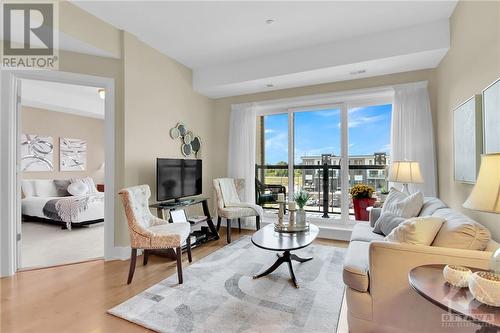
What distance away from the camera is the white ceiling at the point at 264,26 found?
2.69 m

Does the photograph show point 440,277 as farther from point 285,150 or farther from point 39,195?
point 39,195

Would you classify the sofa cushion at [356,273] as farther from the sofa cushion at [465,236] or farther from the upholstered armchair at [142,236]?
the upholstered armchair at [142,236]

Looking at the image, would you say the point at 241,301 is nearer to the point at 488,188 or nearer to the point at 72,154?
the point at 488,188

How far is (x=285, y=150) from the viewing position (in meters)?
4.69

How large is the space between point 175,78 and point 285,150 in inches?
91.5

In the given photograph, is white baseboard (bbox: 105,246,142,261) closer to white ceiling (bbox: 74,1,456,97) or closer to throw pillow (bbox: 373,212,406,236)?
white ceiling (bbox: 74,1,456,97)

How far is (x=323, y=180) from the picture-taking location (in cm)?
446

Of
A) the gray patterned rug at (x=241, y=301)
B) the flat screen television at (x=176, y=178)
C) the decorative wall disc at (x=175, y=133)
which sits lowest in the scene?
the gray patterned rug at (x=241, y=301)

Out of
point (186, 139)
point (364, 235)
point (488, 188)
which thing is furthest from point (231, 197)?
point (488, 188)

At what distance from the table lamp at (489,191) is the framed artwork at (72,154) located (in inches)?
299

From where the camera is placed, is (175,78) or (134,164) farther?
(175,78)

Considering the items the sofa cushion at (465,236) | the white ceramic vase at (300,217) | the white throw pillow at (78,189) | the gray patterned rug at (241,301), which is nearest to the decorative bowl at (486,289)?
the sofa cushion at (465,236)

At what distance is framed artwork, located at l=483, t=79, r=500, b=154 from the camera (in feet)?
5.65

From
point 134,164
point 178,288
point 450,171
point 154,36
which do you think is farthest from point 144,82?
point 450,171
